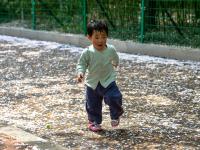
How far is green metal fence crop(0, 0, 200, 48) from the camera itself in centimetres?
1087

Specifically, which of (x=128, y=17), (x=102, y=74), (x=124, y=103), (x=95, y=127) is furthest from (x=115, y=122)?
(x=128, y=17)

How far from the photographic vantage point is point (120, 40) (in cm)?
1195

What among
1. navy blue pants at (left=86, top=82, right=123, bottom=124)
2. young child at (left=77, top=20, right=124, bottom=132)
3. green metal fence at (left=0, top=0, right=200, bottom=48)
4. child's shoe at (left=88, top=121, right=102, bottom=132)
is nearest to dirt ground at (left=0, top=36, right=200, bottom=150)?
child's shoe at (left=88, top=121, right=102, bottom=132)

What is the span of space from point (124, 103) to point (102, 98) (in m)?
1.26

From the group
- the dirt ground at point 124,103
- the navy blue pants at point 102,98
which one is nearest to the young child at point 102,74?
the navy blue pants at point 102,98

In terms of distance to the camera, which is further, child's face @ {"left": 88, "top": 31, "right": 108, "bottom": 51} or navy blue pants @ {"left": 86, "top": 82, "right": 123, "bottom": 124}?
navy blue pants @ {"left": 86, "top": 82, "right": 123, "bottom": 124}

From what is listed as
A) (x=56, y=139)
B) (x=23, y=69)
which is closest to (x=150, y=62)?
(x=23, y=69)

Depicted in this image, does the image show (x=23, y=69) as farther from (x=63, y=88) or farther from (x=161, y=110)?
(x=161, y=110)

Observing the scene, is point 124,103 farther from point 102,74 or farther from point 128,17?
point 128,17

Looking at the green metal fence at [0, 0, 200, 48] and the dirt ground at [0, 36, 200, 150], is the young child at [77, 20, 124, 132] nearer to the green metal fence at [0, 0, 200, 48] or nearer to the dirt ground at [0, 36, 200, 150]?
the dirt ground at [0, 36, 200, 150]

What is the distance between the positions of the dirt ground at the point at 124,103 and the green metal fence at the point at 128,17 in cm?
90

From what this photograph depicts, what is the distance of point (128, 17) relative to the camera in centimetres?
1193

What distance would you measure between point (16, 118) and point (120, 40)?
6.15 m

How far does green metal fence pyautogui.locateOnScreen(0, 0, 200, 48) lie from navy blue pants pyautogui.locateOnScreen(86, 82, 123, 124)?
5509 mm
